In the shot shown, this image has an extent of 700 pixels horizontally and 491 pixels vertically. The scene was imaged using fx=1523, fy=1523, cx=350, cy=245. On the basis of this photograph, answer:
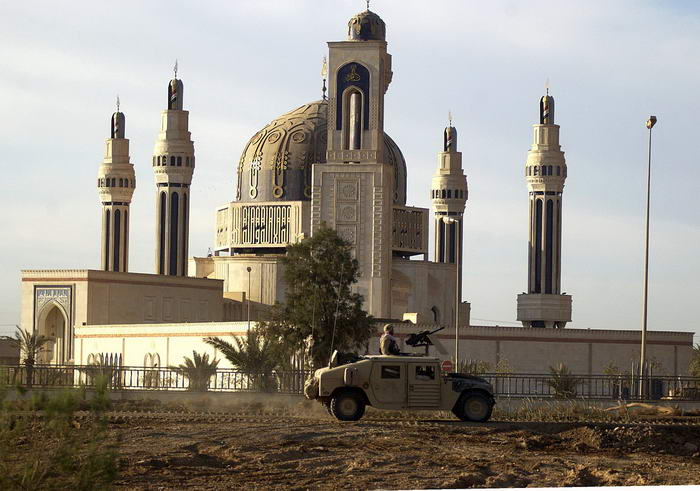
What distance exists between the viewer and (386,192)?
6050 centimetres

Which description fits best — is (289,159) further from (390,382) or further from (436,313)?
(390,382)

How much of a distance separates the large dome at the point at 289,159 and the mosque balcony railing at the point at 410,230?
175 cm

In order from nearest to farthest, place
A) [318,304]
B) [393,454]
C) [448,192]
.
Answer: [393,454] → [318,304] → [448,192]

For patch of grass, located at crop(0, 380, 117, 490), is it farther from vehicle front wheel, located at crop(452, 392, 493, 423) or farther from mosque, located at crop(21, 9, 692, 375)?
mosque, located at crop(21, 9, 692, 375)

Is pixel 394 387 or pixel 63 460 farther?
pixel 394 387

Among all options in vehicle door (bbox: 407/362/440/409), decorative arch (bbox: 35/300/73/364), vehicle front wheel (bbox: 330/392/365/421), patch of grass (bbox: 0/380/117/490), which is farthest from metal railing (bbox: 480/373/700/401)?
decorative arch (bbox: 35/300/73/364)

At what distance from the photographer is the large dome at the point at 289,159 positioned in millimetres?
69875

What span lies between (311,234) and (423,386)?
41.7 metres

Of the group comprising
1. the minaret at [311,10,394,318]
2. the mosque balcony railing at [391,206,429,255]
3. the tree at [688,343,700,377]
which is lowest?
the tree at [688,343,700,377]

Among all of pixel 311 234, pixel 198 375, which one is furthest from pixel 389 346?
pixel 311 234

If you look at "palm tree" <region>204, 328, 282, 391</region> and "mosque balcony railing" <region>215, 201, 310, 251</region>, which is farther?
"mosque balcony railing" <region>215, 201, 310, 251</region>

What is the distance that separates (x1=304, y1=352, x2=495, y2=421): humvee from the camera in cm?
2405

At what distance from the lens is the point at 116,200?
257 ft

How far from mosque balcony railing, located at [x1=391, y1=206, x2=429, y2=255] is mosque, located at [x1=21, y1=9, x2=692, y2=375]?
0.06 metres
